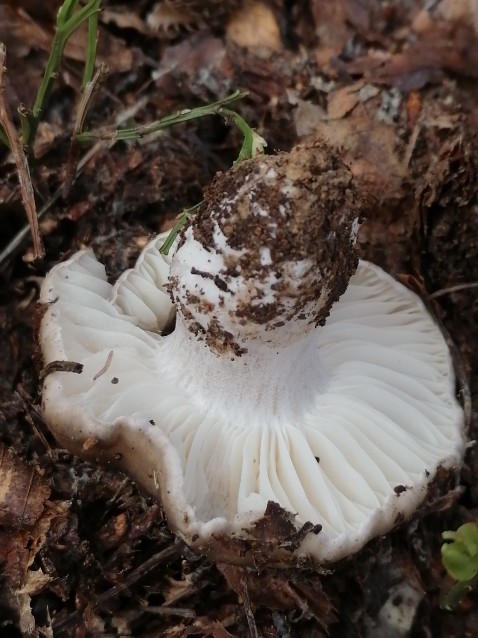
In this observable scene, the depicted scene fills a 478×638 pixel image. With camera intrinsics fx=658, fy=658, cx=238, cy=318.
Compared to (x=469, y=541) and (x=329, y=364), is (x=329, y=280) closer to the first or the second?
(x=329, y=364)

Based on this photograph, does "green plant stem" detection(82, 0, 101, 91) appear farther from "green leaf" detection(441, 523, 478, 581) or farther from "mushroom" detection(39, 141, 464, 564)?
"green leaf" detection(441, 523, 478, 581)

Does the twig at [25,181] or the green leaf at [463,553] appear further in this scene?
the twig at [25,181]

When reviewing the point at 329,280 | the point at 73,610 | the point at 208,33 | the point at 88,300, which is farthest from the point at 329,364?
the point at 208,33

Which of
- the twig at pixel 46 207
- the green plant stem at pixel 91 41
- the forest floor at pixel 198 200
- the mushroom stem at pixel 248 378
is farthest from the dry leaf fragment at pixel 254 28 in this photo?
the mushroom stem at pixel 248 378

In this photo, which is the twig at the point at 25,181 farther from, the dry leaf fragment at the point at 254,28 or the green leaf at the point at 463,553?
the green leaf at the point at 463,553

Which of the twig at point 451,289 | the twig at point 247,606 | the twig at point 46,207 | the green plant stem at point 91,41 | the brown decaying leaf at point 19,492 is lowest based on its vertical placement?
the twig at point 247,606

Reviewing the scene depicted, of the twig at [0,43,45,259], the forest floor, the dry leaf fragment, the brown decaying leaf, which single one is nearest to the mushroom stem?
the forest floor

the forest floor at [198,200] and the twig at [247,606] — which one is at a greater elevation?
the forest floor at [198,200]

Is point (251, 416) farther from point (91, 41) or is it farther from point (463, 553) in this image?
point (91, 41)

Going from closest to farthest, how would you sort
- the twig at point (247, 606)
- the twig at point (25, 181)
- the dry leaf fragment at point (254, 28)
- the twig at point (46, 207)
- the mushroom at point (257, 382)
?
the mushroom at point (257, 382)
the twig at point (247, 606)
the twig at point (25, 181)
the twig at point (46, 207)
the dry leaf fragment at point (254, 28)
